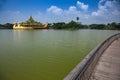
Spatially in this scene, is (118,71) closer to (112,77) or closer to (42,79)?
(112,77)

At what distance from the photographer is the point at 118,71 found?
1715 millimetres

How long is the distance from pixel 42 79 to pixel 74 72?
912 mm

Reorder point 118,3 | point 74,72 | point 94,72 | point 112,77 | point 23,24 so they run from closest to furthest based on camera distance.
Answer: point 74,72
point 112,77
point 94,72
point 118,3
point 23,24

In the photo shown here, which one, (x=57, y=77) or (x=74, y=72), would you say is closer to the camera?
(x=74, y=72)

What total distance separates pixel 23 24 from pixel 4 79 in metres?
35.5

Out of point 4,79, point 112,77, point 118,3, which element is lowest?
point 4,79

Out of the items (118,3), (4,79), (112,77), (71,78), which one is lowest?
(4,79)

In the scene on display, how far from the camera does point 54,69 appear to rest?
97.9 inches

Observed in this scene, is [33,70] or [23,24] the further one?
[23,24]

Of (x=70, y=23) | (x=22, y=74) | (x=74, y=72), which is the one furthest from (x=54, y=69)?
(x=70, y=23)

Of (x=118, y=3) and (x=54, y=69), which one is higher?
(x=118, y=3)

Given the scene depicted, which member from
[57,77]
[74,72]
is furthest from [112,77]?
[57,77]

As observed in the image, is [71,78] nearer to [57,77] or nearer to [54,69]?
[57,77]

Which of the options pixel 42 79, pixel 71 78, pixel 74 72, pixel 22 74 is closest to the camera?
pixel 71 78
